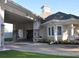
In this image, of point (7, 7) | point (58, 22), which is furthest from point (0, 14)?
point (58, 22)

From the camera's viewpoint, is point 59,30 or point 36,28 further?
point 36,28

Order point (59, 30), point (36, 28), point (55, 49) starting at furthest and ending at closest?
point (36, 28)
point (59, 30)
point (55, 49)

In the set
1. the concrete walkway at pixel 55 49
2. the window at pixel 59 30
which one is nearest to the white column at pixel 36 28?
the window at pixel 59 30

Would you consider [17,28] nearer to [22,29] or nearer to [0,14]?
[22,29]

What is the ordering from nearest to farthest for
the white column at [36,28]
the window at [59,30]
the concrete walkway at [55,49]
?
the concrete walkway at [55,49], the window at [59,30], the white column at [36,28]

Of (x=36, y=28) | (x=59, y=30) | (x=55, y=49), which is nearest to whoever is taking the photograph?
(x=55, y=49)

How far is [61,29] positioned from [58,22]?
→ 1.07m

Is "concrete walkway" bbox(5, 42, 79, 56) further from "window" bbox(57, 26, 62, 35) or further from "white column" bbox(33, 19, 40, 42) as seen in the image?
"white column" bbox(33, 19, 40, 42)

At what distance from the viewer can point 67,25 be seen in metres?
26.8

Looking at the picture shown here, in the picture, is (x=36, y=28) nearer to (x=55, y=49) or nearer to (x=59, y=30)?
(x=59, y=30)

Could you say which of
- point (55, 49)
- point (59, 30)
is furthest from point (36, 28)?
point (55, 49)

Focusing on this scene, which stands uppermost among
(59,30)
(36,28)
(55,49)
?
(36,28)

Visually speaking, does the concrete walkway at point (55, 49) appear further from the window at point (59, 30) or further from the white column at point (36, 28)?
the white column at point (36, 28)

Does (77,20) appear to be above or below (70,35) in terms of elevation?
above
